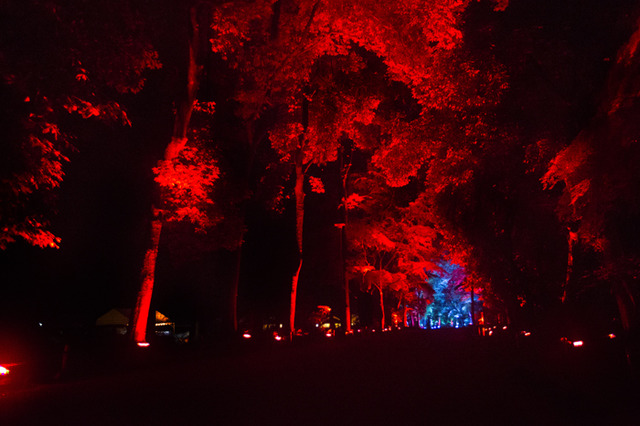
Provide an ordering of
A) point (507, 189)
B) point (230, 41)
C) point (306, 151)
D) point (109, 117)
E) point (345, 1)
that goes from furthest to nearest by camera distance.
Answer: point (306, 151) < point (230, 41) < point (345, 1) < point (507, 189) < point (109, 117)

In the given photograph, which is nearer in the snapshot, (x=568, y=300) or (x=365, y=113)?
(x=568, y=300)

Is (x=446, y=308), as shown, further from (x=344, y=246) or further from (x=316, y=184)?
(x=316, y=184)

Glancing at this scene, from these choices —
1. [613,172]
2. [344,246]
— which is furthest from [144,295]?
[344,246]

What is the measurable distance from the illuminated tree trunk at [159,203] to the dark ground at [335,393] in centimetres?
141

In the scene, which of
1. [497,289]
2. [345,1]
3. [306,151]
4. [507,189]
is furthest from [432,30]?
[497,289]

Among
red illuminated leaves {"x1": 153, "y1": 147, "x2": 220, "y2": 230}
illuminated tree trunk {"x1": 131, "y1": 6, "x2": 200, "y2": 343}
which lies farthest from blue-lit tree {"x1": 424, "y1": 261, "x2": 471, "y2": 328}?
illuminated tree trunk {"x1": 131, "y1": 6, "x2": 200, "y2": 343}

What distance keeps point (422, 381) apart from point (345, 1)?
11.7 m

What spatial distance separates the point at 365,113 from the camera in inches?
993

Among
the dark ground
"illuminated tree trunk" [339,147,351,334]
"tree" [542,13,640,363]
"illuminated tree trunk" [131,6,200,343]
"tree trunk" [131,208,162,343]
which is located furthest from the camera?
"illuminated tree trunk" [339,147,351,334]

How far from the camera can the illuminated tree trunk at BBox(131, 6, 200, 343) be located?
1728 centimetres

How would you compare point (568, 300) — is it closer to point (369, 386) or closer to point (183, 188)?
point (369, 386)

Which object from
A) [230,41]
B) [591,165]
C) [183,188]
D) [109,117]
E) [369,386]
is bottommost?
[369,386]

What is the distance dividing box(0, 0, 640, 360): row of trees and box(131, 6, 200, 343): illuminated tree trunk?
0.20 feet

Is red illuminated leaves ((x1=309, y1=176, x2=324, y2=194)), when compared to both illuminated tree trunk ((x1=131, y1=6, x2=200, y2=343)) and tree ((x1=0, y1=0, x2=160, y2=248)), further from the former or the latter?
tree ((x1=0, y1=0, x2=160, y2=248))
